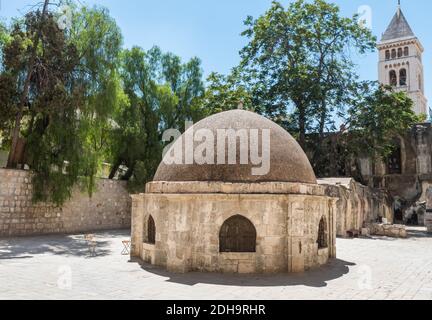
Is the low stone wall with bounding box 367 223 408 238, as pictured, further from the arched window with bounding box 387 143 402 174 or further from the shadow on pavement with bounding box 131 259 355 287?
the arched window with bounding box 387 143 402 174

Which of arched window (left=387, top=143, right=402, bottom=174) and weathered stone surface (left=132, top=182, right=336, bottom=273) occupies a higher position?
arched window (left=387, top=143, right=402, bottom=174)

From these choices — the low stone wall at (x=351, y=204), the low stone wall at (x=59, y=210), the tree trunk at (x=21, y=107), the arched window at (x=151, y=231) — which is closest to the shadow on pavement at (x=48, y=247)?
the low stone wall at (x=59, y=210)

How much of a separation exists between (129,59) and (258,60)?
26.9 feet

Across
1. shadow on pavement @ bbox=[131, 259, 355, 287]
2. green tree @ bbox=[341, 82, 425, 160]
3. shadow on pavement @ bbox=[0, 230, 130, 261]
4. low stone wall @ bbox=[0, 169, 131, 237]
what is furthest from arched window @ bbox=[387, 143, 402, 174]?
shadow on pavement @ bbox=[131, 259, 355, 287]

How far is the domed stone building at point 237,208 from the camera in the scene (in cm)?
894

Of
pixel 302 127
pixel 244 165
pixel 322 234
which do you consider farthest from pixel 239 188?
pixel 302 127

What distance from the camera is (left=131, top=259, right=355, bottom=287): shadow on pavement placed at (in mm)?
8008

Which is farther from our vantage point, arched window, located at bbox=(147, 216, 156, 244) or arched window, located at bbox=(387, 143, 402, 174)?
arched window, located at bbox=(387, 143, 402, 174)

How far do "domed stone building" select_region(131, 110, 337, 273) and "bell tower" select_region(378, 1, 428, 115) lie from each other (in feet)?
172

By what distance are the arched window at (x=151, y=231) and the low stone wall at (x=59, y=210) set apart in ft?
28.3

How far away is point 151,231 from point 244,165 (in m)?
3.20

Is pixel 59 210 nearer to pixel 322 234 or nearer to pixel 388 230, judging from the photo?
pixel 322 234

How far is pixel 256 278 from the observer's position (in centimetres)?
845
